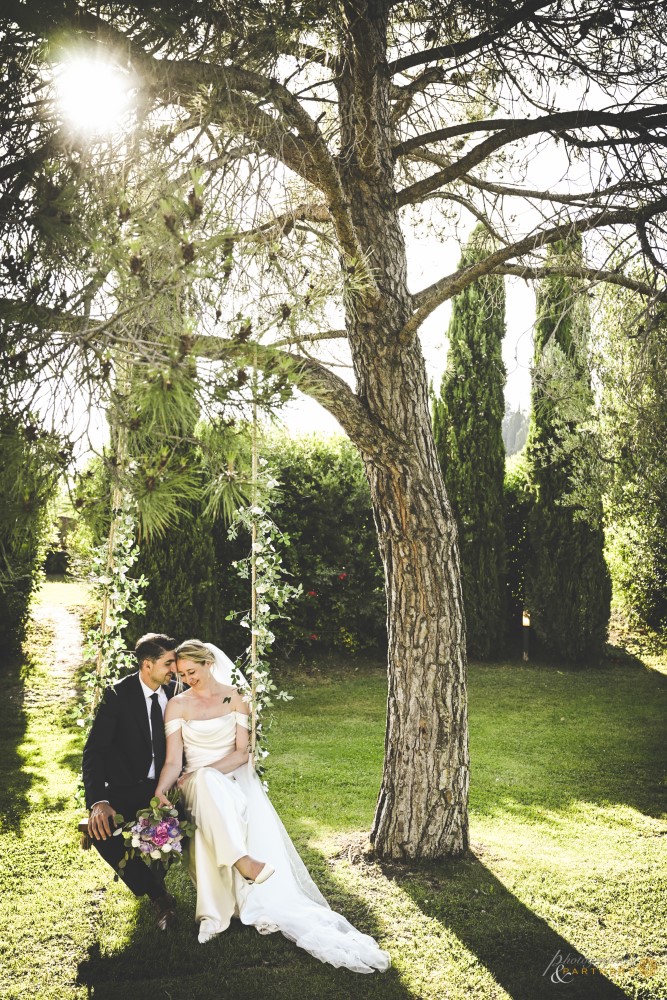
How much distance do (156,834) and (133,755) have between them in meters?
0.54

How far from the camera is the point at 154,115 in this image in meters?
3.15

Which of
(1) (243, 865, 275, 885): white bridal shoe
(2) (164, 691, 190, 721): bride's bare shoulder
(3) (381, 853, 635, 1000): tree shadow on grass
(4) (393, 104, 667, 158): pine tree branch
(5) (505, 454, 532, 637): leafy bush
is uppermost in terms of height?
(4) (393, 104, 667, 158): pine tree branch

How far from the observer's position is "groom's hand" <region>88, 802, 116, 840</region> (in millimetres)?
3379

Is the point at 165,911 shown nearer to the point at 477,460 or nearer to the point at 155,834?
the point at 155,834

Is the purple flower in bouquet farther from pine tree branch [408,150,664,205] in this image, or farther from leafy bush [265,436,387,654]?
leafy bush [265,436,387,654]

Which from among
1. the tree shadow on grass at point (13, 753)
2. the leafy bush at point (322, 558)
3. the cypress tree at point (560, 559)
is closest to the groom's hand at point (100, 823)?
the tree shadow on grass at point (13, 753)

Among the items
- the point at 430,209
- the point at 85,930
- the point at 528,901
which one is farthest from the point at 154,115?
the point at 528,901

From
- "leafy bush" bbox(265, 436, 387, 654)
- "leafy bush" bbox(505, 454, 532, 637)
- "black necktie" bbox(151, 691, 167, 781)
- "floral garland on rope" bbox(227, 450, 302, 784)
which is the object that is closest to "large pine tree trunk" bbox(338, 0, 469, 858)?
"floral garland on rope" bbox(227, 450, 302, 784)

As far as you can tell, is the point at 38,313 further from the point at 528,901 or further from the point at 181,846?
the point at 528,901

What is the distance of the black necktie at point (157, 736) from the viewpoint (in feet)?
12.4

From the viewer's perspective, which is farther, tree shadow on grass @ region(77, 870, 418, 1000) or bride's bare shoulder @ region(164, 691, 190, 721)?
bride's bare shoulder @ region(164, 691, 190, 721)

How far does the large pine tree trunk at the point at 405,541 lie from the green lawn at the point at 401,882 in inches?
16.0

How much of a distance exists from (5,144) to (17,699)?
234 inches

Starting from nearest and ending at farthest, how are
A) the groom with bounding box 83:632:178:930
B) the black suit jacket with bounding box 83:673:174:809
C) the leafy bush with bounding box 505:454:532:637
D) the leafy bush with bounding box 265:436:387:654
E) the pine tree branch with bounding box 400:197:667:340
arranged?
1. the pine tree branch with bounding box 400:197:667:340
2. the groom with bounding box 83:632:178:930
3. the black suit jacket with bounding box 83:673:174:809
4. the leafy bush with bounding box 265:436:387:654
5. the leafy bush with bounding box 505:454:532:637
